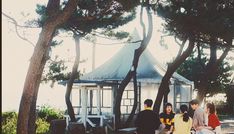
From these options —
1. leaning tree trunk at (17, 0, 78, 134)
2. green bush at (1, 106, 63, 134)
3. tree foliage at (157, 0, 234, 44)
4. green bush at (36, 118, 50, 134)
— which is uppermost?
tree foliage at (157, 0, 234, 44)

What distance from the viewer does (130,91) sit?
2917cm

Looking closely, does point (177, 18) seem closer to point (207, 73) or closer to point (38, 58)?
point (207, 73)

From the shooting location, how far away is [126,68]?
90.3ft

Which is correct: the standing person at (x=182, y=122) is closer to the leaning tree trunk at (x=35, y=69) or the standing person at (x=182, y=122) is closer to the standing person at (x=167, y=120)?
the standing person at (x=167, y=120)

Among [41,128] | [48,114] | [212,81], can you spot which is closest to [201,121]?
[41,128]

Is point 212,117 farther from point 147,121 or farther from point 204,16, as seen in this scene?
point 204,16

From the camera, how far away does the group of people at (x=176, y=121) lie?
1027 centimetres

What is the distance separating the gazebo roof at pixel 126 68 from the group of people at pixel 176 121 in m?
14.9

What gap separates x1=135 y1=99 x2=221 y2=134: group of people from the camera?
33.7 feet

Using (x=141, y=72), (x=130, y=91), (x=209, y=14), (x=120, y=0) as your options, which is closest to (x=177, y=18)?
(x=209, y=14)

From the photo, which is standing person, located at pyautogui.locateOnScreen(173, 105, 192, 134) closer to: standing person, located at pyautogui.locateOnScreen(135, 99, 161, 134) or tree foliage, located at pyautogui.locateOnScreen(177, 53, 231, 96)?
standing person, located at pyautogui.locateOnScreen(135, 99, 161, 134)

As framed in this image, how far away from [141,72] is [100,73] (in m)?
2.36

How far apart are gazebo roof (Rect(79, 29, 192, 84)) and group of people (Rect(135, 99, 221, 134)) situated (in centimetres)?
1492

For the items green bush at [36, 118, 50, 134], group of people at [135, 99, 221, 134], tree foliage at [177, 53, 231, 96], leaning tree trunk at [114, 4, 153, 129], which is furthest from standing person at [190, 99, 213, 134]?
tree foliage at [177, 53, 231, 96]
